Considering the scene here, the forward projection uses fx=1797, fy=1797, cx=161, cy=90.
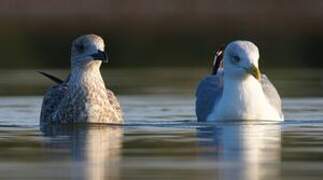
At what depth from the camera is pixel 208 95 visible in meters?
18.6

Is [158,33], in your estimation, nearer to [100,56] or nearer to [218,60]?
[218,60]

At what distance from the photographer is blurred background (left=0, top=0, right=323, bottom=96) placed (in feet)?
92.0

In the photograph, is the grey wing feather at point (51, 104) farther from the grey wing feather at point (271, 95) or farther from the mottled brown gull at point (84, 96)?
the grey wing feather at point (271, 95)

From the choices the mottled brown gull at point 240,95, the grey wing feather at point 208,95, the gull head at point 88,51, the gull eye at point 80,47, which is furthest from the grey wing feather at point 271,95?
the gull eye at point 80,47

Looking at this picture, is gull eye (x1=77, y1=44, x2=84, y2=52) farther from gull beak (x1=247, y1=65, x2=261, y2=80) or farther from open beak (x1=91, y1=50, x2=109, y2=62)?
gull beak (x1=247, y1=65, x2=261, y2=80)

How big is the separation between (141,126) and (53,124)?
906 millimetres

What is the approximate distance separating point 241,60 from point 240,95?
37cm

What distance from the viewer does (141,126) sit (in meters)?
17.2

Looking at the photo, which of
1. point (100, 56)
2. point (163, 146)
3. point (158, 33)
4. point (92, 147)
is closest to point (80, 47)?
point (100, 56)

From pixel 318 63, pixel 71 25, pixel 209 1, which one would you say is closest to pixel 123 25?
pixel 71 25

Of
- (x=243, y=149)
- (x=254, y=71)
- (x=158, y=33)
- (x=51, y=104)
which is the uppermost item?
(x=158, y=33)

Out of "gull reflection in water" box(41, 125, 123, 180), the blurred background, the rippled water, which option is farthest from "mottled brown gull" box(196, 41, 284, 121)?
the blurred background

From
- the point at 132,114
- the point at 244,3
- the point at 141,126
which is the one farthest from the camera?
the point at 244,3

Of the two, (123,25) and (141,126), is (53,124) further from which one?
(123,25)
